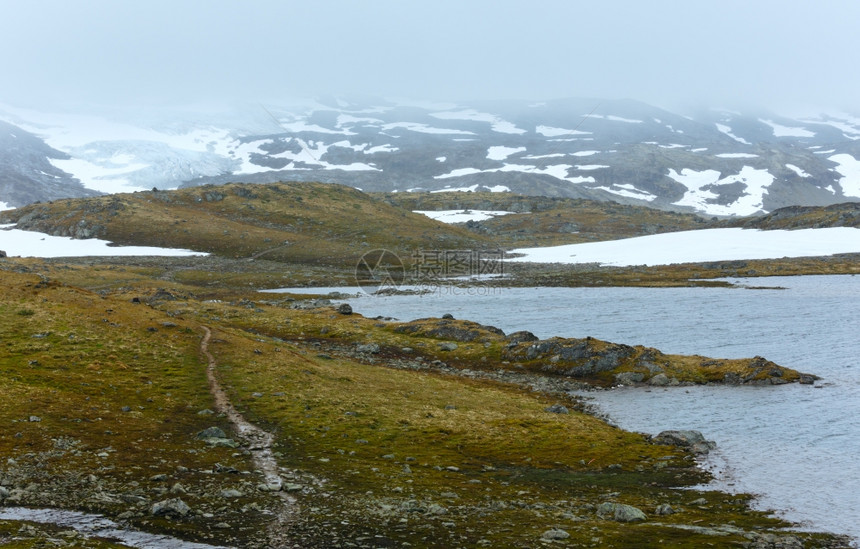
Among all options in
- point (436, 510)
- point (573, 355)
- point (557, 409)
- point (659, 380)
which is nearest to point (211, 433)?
point (436, 510)

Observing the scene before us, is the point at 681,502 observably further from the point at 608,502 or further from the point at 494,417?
the point at 494,417

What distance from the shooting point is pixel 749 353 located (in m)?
71.4

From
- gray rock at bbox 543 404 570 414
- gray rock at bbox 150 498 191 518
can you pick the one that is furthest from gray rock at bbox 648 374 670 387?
gray rock at bbox 150 498 191 518

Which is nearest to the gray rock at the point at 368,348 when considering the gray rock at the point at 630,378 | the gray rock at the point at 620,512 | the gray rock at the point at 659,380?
the gray rock at the point at 630,378

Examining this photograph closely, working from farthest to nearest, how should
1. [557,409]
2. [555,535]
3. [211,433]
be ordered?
[557,409], [211,433], [555,535]

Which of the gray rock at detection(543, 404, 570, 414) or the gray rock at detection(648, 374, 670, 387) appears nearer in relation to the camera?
the gray rock at detection(543, 404, 570, 414)

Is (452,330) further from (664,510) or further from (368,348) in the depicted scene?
(664,510)

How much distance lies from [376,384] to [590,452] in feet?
67.7

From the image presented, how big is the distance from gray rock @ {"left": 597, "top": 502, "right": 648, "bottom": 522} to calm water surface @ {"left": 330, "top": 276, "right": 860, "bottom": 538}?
7.31 metres

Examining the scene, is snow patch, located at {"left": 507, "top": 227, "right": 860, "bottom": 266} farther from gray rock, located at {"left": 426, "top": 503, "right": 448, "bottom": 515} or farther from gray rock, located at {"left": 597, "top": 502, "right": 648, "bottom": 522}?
gray rock, located at {"left": 426, "top": 503, "right": 448, "bottom": 515}

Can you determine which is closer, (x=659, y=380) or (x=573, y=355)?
(x=659, y=380)

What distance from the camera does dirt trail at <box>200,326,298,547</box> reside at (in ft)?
81.7

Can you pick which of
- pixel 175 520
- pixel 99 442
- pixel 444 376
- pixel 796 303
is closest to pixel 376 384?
pixel 444 376

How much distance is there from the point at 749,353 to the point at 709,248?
112795mm
